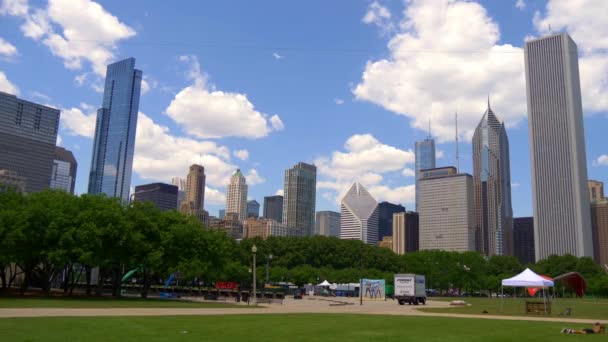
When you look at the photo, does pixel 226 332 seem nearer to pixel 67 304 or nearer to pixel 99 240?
pixel 67 304

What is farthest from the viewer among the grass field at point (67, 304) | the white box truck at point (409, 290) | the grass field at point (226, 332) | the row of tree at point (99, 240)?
the white box truck at point (409, 290)

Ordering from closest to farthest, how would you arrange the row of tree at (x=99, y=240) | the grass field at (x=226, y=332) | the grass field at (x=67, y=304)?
the grass field at (x=226, y=332) → the grass field at (x=67, y=304) → the row of tree at (x=99, y=240)

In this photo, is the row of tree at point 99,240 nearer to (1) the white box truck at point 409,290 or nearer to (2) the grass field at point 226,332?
(1) the white box truck at point 409,290

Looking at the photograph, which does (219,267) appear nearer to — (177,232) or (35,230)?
(177,232)

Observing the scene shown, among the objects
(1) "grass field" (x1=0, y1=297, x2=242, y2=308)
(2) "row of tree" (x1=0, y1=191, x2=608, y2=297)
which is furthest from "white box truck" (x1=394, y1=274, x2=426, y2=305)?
(1) "grass field" (x1=0, y1=297, x2=242, y2=308)

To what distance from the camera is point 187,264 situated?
54.5m

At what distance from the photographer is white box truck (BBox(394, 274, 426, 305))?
66.2 meters

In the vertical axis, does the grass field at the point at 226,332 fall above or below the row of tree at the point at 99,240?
below

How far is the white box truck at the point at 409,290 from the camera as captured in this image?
217 feet

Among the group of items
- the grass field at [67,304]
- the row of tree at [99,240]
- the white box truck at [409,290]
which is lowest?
the grass field at [67,304]

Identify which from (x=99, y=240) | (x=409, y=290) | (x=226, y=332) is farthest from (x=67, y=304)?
(x=409, y=290)

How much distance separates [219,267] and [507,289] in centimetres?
13373

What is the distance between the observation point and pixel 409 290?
66562 millimetres

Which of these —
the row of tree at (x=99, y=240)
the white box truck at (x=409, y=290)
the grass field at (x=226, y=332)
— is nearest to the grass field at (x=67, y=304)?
the row of tree at (x=99, y=240)
